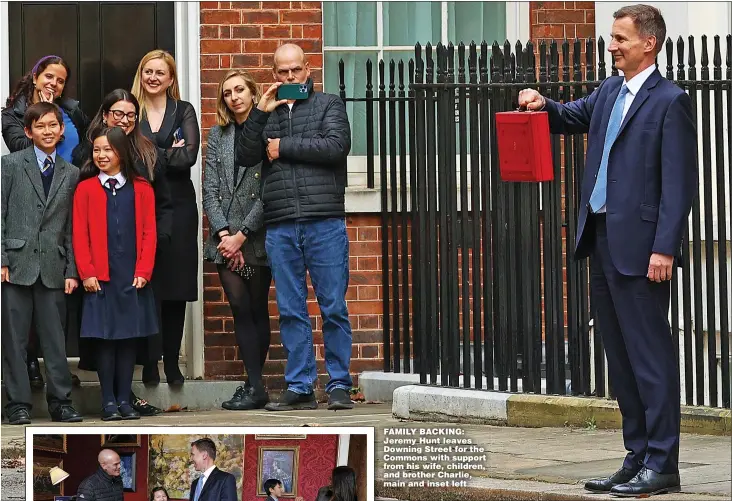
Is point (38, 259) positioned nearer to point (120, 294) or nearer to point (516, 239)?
point (120, 294)

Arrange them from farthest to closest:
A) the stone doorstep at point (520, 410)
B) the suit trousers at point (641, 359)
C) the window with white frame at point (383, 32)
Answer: the window with white frame at point (383, 32) → the stone doorstep at point (520, 410) → the suit trousers at point (641, 359)

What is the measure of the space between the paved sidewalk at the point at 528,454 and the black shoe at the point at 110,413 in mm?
102

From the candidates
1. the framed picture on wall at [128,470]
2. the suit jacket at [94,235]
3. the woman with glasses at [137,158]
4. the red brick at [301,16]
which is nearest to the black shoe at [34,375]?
the woman with glasses at [137,158]

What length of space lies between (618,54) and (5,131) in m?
4.12

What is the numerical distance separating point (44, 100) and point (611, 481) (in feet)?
14.3

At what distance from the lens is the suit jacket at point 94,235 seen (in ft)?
29.1

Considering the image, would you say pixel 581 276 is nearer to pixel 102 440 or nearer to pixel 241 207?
pixel 241 207

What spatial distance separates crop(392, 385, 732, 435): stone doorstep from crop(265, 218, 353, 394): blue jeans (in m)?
0.43

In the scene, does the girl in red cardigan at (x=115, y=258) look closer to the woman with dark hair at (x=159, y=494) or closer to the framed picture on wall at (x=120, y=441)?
the framed picture on wall at (x=120, y=441)

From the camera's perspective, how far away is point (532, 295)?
905 cm

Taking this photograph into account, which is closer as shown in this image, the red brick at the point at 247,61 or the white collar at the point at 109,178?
the white collar at the point at 109,178

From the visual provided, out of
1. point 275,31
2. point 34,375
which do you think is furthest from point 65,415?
point 275,31

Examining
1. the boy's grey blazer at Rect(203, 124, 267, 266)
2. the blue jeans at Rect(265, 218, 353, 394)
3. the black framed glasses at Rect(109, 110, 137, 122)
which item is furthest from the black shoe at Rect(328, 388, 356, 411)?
the black framed glasses at Rect(109, 110, 137, 122)

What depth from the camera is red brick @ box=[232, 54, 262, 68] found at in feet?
34.0
